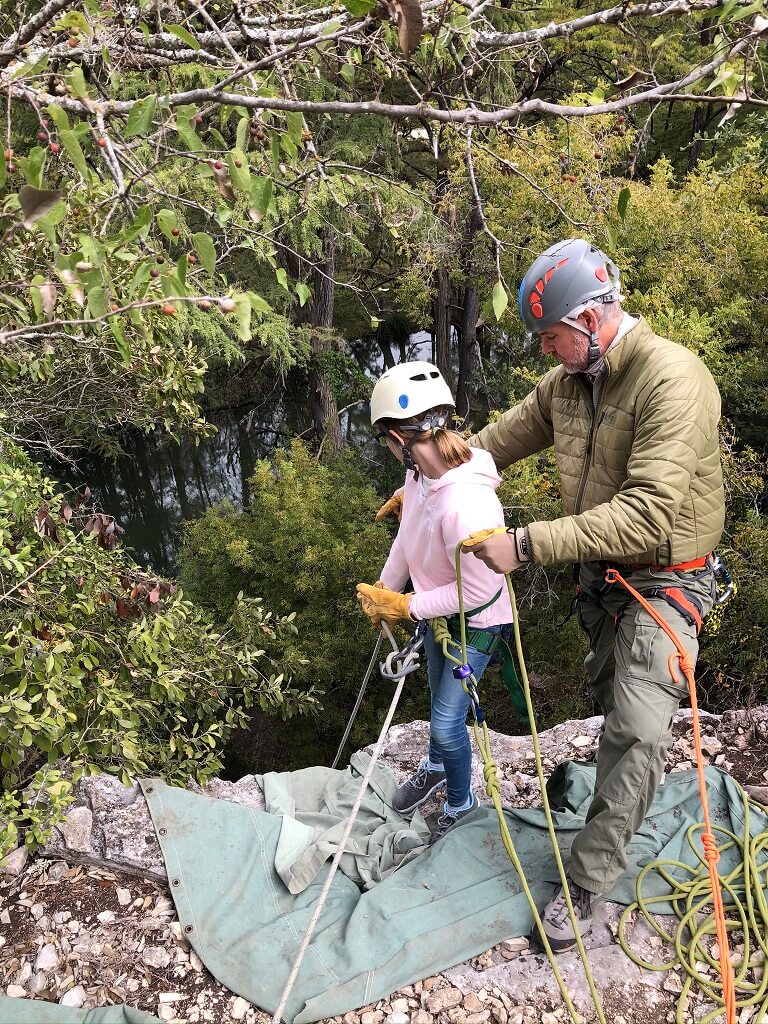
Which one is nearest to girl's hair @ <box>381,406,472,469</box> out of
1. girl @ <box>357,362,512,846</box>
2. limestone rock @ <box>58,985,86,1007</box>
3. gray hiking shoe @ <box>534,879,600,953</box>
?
girl @ <box>357,362,512,846</box>

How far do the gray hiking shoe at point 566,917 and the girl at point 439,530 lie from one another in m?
0.61

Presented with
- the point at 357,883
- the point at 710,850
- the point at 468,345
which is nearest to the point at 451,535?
the point at 710,850

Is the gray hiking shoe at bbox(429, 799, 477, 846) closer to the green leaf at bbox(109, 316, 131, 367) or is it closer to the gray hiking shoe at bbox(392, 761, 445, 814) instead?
the gray hiking shoe at bbox(392, 761, 445, 814)

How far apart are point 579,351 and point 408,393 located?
594mm

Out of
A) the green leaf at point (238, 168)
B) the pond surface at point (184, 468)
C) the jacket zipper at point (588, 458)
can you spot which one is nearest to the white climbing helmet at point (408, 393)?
the jacket zipper at point (588, 458)

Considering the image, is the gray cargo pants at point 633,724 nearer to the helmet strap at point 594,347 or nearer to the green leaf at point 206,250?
the helmet strap at point 594,347

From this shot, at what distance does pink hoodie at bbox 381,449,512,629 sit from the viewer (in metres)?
2.58

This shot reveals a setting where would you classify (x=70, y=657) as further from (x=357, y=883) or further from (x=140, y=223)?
(x=140, y=223)

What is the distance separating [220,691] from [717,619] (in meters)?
3.24

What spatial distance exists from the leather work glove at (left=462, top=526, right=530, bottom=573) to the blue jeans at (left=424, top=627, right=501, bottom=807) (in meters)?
0.58

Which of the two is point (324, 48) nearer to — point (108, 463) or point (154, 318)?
point (154, 318)

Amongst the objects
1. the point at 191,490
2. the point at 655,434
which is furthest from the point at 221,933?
the point at 191,490

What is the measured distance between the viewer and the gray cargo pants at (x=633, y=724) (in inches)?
93.9

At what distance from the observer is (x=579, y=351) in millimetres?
2379
